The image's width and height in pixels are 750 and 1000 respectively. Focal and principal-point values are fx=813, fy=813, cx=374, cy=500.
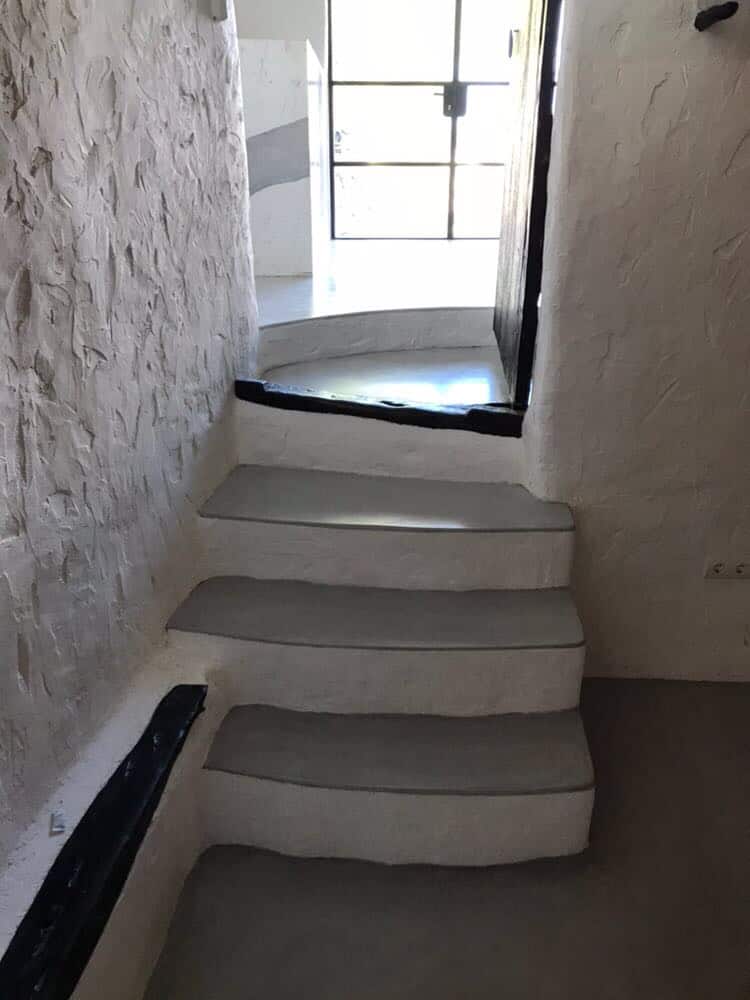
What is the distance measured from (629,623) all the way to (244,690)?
911 mm

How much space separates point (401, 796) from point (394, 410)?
2.91ft

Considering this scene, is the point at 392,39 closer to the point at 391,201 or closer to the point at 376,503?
the point at 391,201

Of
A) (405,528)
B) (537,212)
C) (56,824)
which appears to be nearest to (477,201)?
(537,212)

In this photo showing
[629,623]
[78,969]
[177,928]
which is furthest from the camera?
[629,623]

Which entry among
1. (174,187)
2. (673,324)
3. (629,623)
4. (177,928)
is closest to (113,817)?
(177,928)

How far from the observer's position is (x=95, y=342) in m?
1.24

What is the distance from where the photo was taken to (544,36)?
172cm

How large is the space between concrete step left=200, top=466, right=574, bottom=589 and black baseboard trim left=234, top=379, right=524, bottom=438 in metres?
0.20

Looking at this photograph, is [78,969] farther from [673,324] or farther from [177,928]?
[673,324]

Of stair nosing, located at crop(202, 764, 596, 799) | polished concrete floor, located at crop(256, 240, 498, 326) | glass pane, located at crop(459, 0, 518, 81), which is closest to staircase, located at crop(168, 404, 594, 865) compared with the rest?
stair nosing, located at crop(202, 764, 596, 799)

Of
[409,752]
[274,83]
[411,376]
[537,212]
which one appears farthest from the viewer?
[274,83]

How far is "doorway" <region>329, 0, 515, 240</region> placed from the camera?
4473mm

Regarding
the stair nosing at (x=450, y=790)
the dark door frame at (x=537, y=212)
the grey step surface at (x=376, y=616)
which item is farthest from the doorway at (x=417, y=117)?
the stair nosing at (x=450, y=790)

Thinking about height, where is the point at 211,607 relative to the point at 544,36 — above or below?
below
